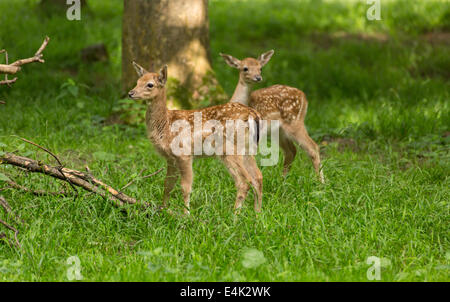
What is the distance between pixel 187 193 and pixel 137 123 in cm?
290

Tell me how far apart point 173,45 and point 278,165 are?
2435mm

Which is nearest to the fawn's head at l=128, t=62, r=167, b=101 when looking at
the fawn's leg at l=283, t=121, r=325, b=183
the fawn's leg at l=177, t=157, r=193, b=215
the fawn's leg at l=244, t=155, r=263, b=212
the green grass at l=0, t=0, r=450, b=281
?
the fawn's leg at l=177, t=157, r=193, b=215

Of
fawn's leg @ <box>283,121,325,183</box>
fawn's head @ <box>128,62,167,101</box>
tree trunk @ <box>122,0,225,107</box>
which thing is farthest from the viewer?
tree trunk @ <box>122,0,225,107</box>

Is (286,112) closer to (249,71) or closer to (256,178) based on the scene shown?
(249,71)

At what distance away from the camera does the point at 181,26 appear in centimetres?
845

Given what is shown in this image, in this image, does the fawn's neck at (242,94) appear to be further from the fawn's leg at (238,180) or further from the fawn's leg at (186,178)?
the fawn's leg at (186,178)

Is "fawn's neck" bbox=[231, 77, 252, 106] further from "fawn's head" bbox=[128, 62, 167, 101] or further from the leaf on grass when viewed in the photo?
the leaf on grass

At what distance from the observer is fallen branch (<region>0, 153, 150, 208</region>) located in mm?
5301

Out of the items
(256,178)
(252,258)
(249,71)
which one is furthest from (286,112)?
(252,258)

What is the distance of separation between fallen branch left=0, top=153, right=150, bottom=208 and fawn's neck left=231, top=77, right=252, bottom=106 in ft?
7.94

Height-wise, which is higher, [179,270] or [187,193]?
[187,193]
